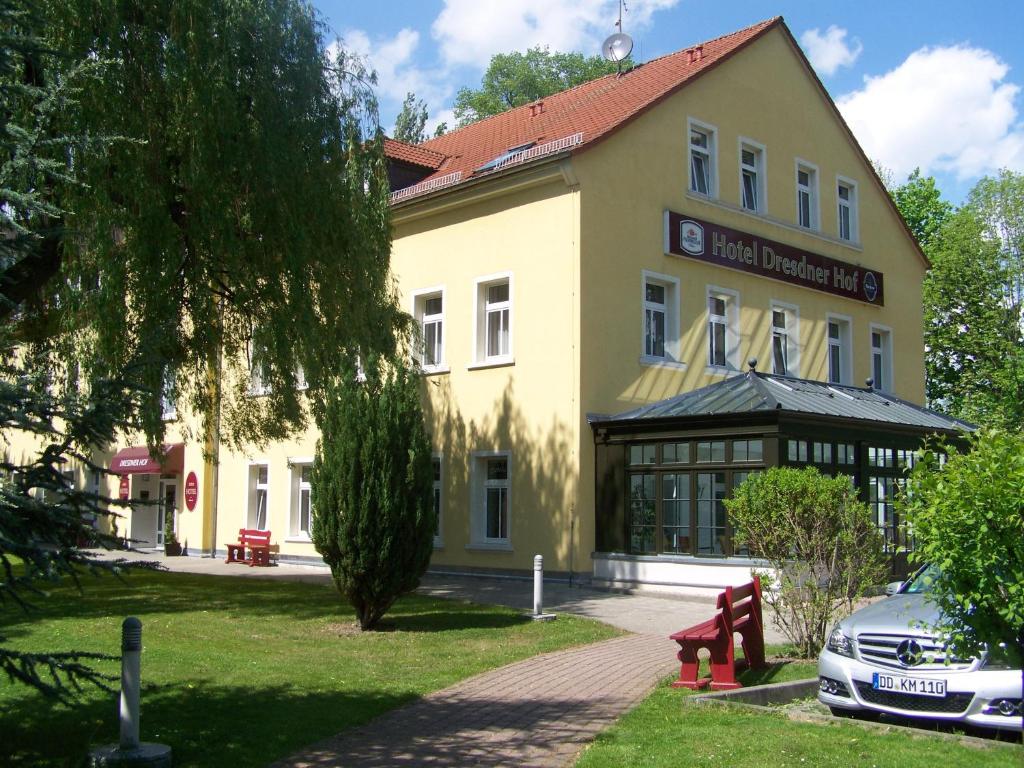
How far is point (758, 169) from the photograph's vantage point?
973 inches

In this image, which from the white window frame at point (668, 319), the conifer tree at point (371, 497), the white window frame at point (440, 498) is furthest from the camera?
the white window frame at point (440, 498)

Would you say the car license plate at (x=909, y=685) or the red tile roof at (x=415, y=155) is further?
the red tile roof at (x=415, y=155)

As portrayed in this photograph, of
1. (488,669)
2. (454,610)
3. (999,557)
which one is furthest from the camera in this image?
(454,610)

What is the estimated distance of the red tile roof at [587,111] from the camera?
73.9ft

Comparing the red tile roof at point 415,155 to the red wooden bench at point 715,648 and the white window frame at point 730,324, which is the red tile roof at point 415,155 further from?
the red wooden bench at point 715,648

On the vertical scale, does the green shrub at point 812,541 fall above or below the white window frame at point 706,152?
below

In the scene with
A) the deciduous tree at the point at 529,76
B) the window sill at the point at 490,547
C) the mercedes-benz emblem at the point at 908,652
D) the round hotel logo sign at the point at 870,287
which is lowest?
the mercedes-benz emblem at the point at 908,652

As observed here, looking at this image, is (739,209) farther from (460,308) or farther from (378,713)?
(378,713)

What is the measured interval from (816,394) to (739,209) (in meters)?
5.12

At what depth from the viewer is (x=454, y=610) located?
16.0m

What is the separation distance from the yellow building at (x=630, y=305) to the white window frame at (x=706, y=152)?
47mm

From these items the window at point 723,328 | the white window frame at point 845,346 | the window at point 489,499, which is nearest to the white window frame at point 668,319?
the window at point 723,328

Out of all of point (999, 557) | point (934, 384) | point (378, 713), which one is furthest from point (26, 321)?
point (934, 384)

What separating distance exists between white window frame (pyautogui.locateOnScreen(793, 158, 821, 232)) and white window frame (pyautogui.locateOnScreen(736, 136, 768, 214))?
1481 mm
